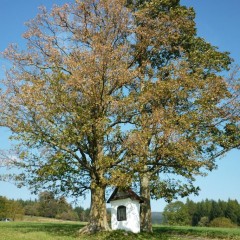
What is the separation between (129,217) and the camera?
105ft

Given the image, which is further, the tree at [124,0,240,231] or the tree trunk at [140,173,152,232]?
the tree trunk at [140,173,152,232]

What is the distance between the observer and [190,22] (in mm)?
33625

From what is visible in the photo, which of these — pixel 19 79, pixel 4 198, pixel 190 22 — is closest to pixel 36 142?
pixel 19 79

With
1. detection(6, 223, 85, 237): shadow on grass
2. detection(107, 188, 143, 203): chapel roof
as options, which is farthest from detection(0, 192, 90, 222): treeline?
detection(107, 188, 143, 203): chapel roof

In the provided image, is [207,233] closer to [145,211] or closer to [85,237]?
[145,211]

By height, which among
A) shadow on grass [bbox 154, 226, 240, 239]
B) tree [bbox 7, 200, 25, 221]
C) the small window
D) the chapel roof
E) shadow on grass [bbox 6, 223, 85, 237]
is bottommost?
shadow on grass [bbox 154, 226, 240, 239]

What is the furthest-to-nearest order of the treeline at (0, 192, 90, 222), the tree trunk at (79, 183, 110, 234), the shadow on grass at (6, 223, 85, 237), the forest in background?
1. the forest in background
2. the treeline at (0, 192, 90, 222)
3. the tree trunk at (79, 183, 110, 234)
4. the shadow on grass at (6, 223, 85, 237)

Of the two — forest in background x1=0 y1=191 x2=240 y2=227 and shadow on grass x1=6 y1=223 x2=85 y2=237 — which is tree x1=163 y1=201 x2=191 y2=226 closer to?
forest in background x1=0 y1=191 x2=240 y2=227

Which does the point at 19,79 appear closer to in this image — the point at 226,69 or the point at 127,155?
the point at 127,155

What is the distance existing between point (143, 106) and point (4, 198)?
118 m

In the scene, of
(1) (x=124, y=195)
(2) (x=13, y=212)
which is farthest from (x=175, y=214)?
(1) (x=124, y=195)

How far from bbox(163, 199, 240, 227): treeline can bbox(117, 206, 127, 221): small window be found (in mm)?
99116

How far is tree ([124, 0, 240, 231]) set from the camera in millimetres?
24203

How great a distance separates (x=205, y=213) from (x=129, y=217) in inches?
5315
